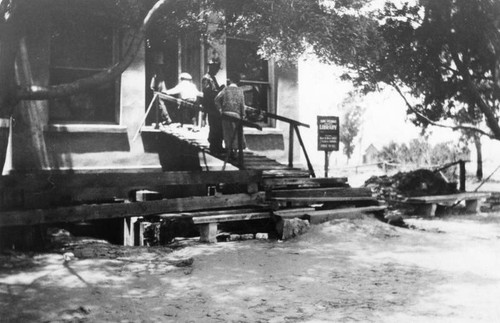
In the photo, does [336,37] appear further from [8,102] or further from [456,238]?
[8,102]

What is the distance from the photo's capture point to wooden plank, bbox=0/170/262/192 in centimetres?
676

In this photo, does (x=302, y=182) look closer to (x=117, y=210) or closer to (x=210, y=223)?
(x=210, y=223)

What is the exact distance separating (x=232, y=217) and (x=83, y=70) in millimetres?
5805

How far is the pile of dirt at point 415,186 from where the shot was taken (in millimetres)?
14070

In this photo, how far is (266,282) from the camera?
18.5 ft

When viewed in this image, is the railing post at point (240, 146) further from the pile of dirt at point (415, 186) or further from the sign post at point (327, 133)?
the pile of dirt at point (415, 186)

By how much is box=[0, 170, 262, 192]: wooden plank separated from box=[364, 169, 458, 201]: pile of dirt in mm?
7028

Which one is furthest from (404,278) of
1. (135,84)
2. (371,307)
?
(135,84)

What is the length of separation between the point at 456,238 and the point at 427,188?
236 inches

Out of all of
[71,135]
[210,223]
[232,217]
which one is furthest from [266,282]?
[71,135]

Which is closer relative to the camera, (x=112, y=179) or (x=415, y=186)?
(x=112, y=179)

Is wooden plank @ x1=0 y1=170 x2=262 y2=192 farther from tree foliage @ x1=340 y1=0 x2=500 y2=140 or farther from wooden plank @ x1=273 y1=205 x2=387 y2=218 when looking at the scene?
tree foliage @ x1=340 y1=0 x2=500 y2=140

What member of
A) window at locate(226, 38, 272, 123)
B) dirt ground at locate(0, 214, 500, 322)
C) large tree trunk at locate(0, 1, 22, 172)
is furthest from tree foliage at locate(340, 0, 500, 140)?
large tree trunk at locate(0, 1, 22, 172)

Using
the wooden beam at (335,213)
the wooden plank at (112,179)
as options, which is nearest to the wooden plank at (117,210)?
the wooden plank at (112,179)
